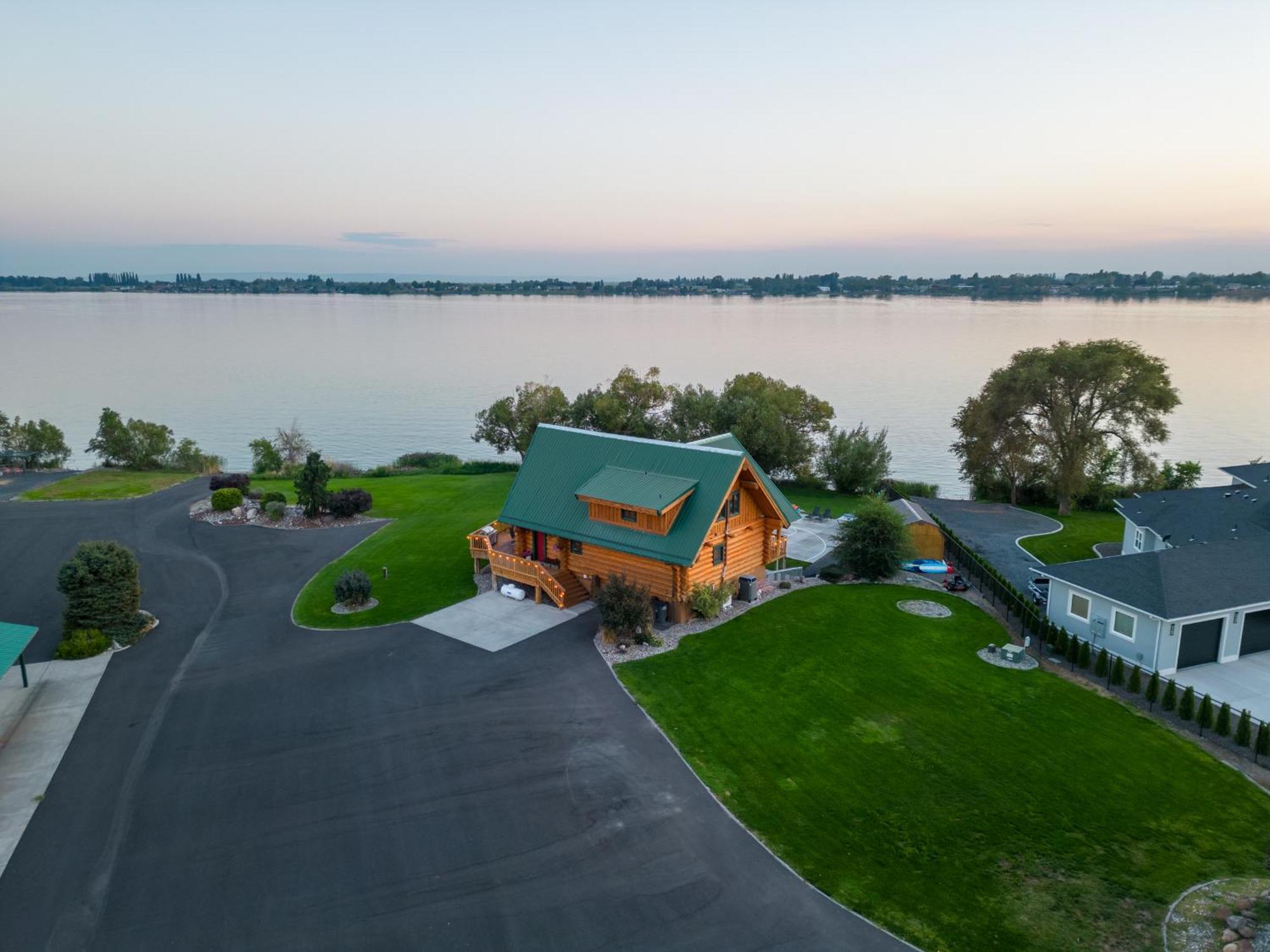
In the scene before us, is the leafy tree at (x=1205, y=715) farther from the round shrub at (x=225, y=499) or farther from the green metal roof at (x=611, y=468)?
the round shrub at (x=225, y=499)

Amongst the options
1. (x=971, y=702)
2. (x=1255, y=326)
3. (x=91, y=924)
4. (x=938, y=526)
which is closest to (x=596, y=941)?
(x=91, y=924)

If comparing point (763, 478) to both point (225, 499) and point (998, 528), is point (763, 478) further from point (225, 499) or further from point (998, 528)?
point (225, 499)

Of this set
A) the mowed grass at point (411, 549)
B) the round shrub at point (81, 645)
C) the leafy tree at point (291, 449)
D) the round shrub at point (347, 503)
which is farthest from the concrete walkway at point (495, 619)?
the leafy tree at point (291, 449)

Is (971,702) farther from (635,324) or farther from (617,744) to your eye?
(635,324)

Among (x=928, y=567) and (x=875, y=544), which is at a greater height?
(x=875, y=544)

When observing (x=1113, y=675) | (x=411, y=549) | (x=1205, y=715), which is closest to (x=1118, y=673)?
(x=1113, y=675)
